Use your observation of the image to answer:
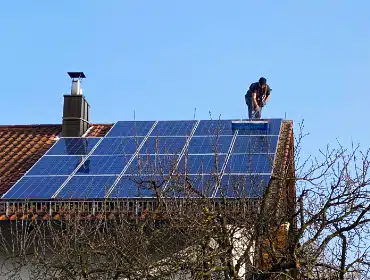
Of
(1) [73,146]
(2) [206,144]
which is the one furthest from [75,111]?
(2) [206,144]

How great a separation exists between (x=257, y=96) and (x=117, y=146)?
513cm

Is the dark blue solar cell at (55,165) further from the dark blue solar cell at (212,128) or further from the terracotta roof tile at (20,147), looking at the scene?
the dark blue solar cell at (212,128)

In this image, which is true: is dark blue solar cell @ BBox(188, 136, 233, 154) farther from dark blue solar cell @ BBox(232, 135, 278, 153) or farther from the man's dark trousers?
the man's dark trousers

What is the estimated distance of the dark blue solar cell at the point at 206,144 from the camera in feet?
55.3

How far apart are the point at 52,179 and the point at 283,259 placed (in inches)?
273

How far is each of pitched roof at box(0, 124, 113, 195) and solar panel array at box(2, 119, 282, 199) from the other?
39 cm

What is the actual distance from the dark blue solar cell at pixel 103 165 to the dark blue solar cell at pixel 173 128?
63.5 inches

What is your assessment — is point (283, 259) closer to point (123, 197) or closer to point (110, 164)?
point (123, 197)

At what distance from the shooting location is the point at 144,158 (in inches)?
631

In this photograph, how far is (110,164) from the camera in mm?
16891

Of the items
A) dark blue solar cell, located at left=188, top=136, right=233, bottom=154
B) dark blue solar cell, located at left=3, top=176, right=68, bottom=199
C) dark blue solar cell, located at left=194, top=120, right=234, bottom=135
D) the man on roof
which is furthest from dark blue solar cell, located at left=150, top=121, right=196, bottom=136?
dark blue solar cell, located at left=3, top=176, right=68, bottom=199

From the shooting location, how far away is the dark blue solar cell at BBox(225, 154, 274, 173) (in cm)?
1483

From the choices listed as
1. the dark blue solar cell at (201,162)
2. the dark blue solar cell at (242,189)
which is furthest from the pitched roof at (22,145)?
the dark blue solar cell at (242,189)

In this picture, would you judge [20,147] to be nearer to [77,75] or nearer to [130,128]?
[130,128]
